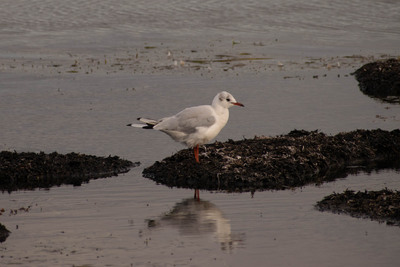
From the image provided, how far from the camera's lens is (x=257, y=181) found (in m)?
14.7

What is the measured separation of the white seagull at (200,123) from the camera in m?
15.4

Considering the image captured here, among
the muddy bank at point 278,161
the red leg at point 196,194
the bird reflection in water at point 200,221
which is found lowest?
the red leg at point 196,194

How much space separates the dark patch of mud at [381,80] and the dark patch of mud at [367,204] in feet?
34.6

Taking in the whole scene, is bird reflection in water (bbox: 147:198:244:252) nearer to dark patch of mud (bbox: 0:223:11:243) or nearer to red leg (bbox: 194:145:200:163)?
red leg (bbox: 194:145:200:163)

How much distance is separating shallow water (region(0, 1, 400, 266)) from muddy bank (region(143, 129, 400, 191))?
54 cm

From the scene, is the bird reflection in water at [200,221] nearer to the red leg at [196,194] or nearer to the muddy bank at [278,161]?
the red leg at [196,194]

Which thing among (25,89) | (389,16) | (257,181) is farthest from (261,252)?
(389,16)

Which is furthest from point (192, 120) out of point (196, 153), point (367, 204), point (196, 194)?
point (367, 204)

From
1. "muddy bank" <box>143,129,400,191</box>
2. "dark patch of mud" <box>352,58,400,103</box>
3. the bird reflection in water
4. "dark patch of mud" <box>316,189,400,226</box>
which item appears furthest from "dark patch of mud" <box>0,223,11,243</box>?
"dark patch of mud" <box>352,58,400,103</box>

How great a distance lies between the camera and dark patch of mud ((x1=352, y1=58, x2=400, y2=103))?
24.2 metres

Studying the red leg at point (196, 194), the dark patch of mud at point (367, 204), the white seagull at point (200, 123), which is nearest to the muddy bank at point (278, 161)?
the red leg at point (196, 194)

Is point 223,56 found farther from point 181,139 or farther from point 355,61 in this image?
point 181,139

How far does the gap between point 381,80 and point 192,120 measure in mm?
11313

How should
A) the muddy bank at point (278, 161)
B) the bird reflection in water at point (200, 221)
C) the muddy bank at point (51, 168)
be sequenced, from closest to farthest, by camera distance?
1. the bird reflection in water at point (200, 221)
2. the muddy bank at point (278, 161)
3. the muddy bank at point (51, 168)
